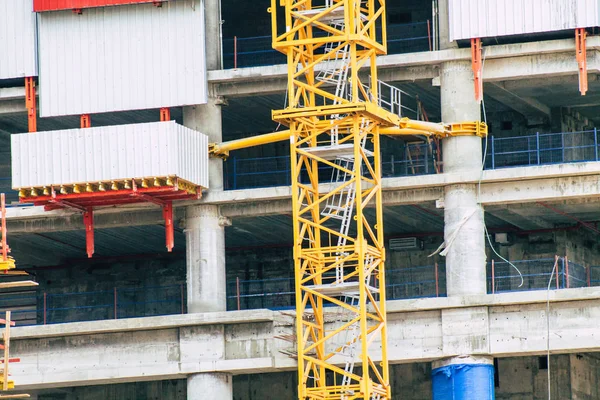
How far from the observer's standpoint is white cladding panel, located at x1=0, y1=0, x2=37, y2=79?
5525 cm

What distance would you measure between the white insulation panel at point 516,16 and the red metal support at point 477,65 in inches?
11.9

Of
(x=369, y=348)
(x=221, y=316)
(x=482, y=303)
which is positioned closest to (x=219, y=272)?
(x=221, y=316)

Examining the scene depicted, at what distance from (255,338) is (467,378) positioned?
702 cm

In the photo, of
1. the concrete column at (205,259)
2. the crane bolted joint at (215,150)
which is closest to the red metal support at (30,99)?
the crane bolted joint at (215,150)

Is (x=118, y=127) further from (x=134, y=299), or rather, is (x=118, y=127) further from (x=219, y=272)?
(x=134, y=299)

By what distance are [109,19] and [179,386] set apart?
53.4 ft

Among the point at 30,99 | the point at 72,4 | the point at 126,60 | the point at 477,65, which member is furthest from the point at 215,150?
the point at 477,65

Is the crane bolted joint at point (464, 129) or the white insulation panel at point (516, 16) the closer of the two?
the white insulation panel at point (516, 16)

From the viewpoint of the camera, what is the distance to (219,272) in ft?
176

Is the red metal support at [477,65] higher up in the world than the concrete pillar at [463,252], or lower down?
higher up

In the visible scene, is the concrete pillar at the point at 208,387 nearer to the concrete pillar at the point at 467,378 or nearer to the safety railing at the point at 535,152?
the concrete pillar at the point at 467,378

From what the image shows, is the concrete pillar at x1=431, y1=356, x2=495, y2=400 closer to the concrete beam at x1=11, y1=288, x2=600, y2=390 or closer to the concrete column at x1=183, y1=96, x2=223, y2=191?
the concrete beam at x1=11, y1=288, x2=600, y2=390

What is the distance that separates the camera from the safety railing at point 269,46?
59.5m

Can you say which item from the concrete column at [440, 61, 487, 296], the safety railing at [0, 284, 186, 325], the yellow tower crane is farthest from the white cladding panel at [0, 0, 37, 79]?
the concrete column at [440, 61, 487, 296]
